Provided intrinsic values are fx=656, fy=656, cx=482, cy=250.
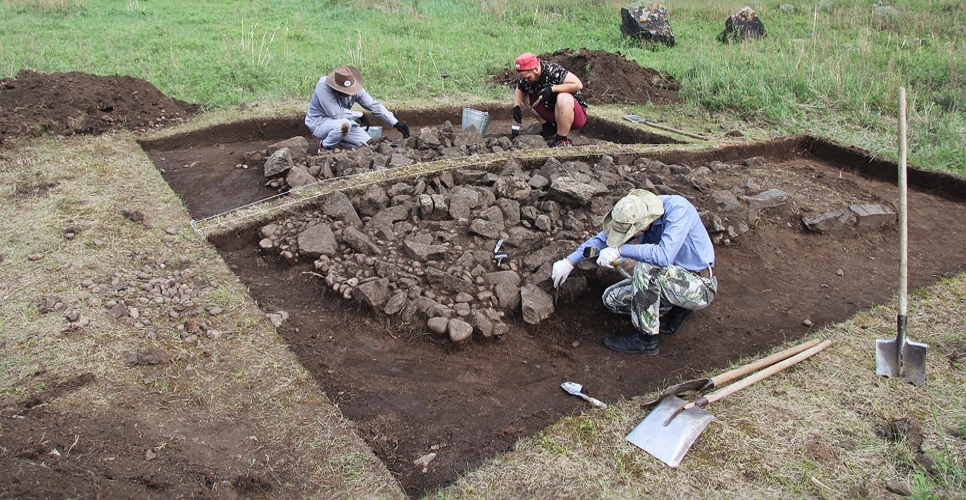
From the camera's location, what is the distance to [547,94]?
23.2ft

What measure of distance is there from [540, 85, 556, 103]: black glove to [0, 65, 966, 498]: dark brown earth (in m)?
1.44

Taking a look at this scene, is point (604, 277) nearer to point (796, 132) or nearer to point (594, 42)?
point (796, 132)

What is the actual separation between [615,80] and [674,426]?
7.09 meters

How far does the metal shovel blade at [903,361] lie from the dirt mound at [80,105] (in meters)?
7.17

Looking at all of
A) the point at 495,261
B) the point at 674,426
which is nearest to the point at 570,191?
the point at 495,261

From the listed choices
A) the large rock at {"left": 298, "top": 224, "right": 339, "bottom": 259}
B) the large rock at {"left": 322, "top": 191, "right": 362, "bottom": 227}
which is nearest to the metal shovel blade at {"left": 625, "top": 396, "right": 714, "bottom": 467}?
the large rock at {"left": 298, "top": 224, "right": 339, "bottom": 259}

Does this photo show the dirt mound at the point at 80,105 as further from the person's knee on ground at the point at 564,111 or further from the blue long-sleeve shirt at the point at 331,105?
the person's knee on ground at the point at 564,111

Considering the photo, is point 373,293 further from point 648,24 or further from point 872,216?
point 648,24

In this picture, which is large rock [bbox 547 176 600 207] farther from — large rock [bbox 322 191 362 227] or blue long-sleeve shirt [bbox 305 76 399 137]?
blue long-sleeve shirt [bbox 305 76 399 137]

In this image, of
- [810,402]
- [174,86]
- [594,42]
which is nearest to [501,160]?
[810,402]

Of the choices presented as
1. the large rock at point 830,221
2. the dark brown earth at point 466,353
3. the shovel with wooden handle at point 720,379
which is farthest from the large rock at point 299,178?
the large rock at point 830,221

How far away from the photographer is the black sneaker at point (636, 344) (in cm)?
399

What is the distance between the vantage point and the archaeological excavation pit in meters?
3.61

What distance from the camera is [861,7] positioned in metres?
13.6
